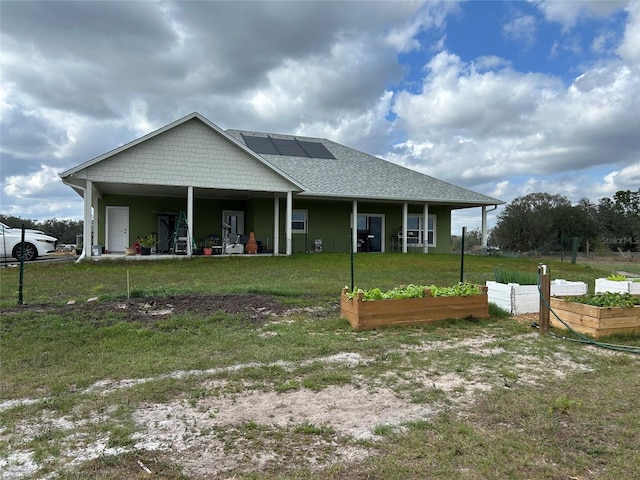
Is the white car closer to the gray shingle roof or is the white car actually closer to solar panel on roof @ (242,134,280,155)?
the gray shingle roof

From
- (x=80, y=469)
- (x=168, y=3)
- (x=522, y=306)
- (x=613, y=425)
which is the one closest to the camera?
(x=80, y=469)

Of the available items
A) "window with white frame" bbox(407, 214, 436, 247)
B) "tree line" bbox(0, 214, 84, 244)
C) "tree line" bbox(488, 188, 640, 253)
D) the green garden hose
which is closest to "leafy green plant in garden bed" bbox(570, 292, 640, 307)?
the green garden hose

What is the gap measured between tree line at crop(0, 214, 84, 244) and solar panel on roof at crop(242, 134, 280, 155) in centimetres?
2496

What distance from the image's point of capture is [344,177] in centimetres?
2069

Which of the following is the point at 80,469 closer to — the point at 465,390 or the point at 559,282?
the point at 465,390

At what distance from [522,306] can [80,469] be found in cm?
671

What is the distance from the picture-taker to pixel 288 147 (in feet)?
75.4

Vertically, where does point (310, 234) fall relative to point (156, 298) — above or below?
above

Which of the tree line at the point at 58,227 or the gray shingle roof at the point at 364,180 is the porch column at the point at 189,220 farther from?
→ the tree line at the point at 58,227

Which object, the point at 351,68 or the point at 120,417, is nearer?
the point at 120,417

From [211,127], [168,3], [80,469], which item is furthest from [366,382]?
[211,127]

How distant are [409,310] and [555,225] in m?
36.1

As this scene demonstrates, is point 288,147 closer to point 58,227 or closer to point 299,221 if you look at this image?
point 299,221

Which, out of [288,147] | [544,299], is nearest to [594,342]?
[544,299]
